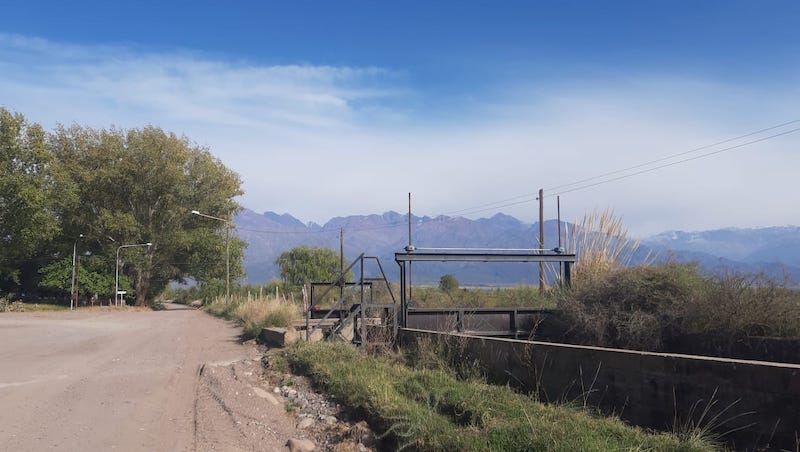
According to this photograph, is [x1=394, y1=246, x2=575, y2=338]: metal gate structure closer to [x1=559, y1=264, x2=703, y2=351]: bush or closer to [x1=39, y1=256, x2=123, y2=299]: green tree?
[x1=559, y1=264, x2=703, y2=351]: bush

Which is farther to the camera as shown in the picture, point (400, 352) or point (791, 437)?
point (400, 352)

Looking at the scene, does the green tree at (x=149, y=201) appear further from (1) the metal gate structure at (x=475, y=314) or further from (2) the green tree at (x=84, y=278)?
(1) the metal gate structure at (x=475, y=314)

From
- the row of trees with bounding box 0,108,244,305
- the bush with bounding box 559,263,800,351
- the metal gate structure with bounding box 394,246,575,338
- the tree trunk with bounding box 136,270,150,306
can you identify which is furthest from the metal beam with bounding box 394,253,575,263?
the tree trunk with bounding box 136,270,150,306

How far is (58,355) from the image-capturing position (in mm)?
16969

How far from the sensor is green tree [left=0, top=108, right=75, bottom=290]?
47.7 metres

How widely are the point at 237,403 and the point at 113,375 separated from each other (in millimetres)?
4522

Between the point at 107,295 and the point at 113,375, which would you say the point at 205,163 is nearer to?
the point at 107,295

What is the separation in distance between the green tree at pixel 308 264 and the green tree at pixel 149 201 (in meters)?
16.4

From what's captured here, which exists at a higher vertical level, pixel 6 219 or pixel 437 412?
pixel 6 219

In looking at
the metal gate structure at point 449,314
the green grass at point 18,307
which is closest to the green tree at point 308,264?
the green grass at point 18,307

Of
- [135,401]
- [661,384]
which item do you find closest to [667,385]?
[661,384]

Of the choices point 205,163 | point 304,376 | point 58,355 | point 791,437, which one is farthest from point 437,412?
point 205,163

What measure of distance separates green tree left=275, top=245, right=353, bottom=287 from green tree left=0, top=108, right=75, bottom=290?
3256 cm

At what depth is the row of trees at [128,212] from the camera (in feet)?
189
